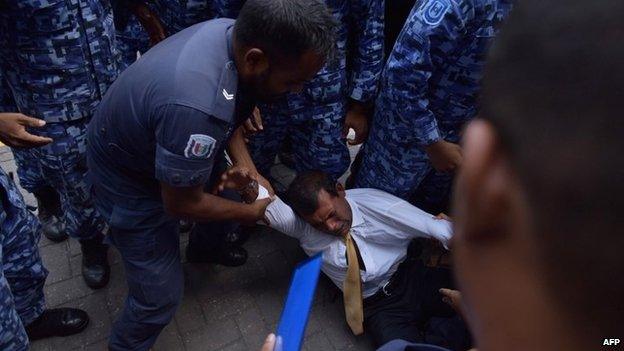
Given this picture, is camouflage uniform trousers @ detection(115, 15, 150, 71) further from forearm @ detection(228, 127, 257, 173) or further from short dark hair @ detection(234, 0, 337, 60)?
short dark hair @ detection(234, 0, 337, 60)

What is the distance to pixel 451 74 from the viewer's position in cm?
216

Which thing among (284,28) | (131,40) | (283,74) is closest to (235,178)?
(283,74)

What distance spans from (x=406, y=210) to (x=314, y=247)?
533 millimetres

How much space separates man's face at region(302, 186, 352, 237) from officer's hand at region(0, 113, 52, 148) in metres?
1.28

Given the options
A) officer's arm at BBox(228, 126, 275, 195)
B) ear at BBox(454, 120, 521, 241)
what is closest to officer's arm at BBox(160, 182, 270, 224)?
officer's arm at BBox(228, 126, 275, 195)

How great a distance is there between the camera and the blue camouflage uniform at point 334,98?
97.5 inches

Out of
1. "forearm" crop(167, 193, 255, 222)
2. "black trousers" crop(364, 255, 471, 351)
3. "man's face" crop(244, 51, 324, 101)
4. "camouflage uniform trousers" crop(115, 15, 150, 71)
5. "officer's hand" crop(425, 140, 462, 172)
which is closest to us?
"man's face" crop(244, 51, 324, 101)

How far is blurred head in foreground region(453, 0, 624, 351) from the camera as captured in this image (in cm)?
39

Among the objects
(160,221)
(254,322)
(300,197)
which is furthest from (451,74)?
(254,322)

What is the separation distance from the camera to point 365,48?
255cm

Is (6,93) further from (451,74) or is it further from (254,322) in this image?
(451,74)

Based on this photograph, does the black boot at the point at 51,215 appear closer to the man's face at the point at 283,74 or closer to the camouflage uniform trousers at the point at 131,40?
the camouflage uniform trousers at the point at 131,40

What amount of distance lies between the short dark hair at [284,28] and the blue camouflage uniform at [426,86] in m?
0.55

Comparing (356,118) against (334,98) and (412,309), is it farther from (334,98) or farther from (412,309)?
(412,309)
